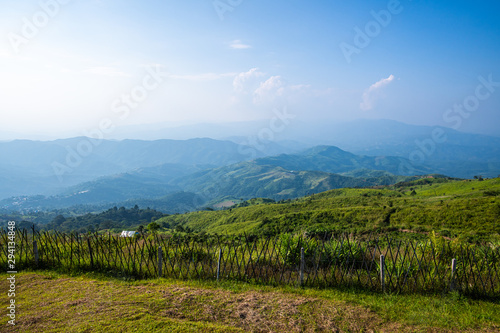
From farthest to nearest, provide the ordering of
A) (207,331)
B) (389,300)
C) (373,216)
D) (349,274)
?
(373,216)
(349,274)
(389,300)
(207,331)

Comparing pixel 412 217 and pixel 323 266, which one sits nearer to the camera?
pixel 323 266

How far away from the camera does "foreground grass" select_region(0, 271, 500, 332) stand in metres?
6.71

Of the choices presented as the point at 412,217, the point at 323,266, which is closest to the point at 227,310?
the point at 323,266

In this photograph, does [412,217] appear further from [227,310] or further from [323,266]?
[227,310]

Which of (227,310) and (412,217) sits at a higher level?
(227,310)

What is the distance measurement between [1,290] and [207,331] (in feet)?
24.8

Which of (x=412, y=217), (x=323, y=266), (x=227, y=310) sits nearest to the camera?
(x=227, y=310)

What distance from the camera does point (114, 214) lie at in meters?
122

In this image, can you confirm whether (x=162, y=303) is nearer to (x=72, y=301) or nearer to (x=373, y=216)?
(x=72, y=301)

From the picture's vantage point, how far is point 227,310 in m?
7.46

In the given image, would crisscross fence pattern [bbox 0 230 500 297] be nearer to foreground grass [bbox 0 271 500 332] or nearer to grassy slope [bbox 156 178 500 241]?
foreground grass [bbox 0 271 500 332]

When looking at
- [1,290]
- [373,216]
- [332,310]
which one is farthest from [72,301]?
[373,216]

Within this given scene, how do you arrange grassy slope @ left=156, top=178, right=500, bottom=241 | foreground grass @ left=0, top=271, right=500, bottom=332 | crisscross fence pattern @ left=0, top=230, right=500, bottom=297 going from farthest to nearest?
grassy slope @ left=156, top=178, right=500, bottom=241 → crisscross fence pattern @ left=0, top=230, right=500, bottom=297 → foreground grass @ left=0, top=271, right=500, bottom=332

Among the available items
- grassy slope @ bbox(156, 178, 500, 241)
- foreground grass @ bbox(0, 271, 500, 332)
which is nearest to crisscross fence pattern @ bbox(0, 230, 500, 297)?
foreground grass @ bbox(0, 271, 500, 332)
